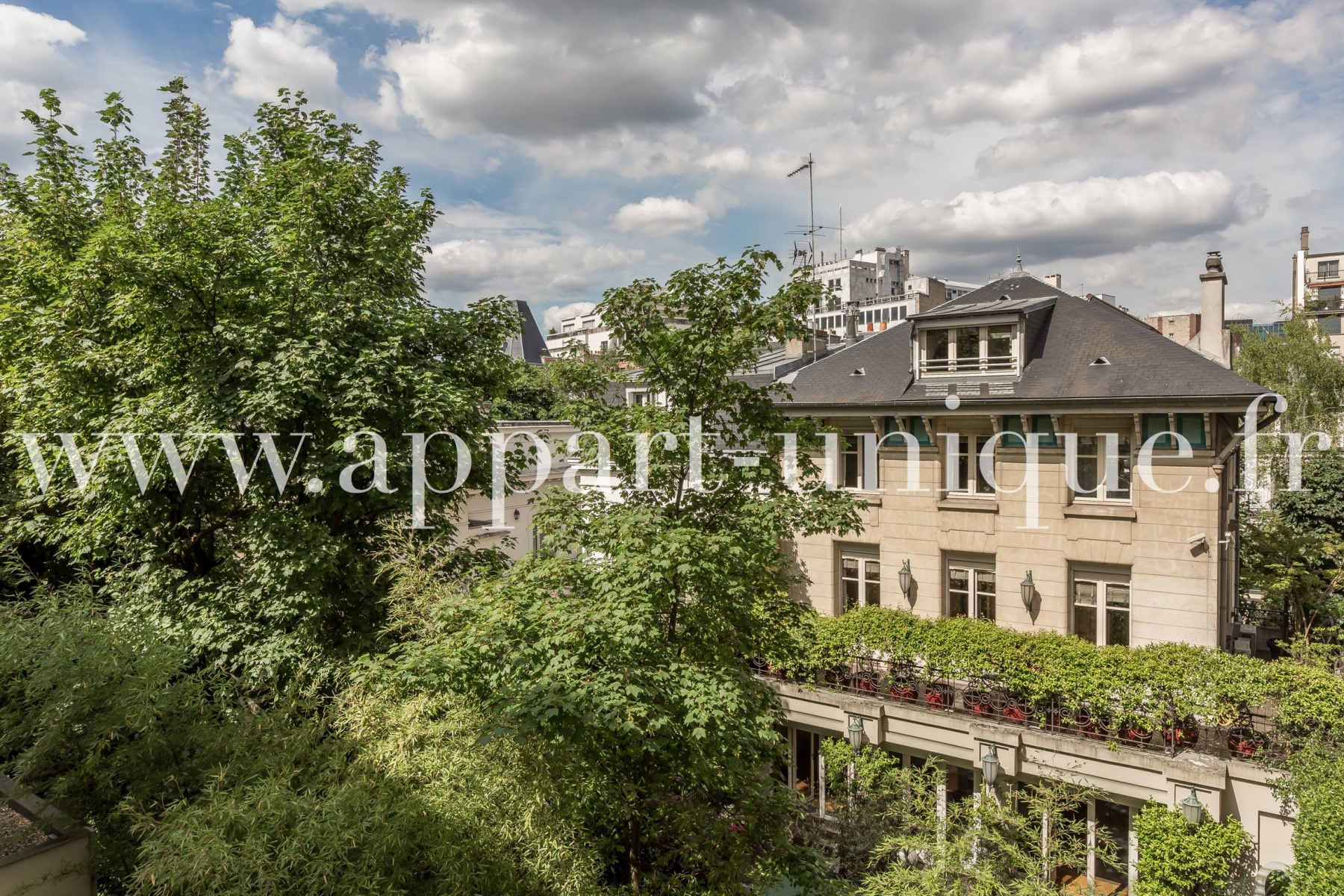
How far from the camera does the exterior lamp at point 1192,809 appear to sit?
9.98 m

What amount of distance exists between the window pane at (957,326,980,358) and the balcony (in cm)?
17

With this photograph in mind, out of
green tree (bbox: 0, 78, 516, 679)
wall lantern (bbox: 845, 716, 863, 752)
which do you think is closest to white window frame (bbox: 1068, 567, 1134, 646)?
wall lantern (bbox: 845, 716, 863, 752)

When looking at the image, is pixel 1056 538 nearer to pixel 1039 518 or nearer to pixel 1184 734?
pixel 1039 518

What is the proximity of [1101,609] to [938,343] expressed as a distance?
6004mm

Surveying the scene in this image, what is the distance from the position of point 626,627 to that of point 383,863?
2648 millimetres

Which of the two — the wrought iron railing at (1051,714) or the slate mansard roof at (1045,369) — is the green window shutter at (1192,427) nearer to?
the slate mansard roof at (1045,369)

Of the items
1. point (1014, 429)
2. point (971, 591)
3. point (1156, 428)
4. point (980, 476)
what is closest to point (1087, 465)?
point (1156, 428)

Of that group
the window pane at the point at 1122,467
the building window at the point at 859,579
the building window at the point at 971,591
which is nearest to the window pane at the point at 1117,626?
the building window at the point at 971,591

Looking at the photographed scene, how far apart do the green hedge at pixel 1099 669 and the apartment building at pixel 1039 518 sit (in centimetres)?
67

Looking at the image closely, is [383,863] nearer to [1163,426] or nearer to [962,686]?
[962,686]

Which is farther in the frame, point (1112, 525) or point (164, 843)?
point (1112, 525)

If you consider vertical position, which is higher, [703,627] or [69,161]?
[69,161]

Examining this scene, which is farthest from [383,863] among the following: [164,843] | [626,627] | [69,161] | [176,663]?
[69,161]

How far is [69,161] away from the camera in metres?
11.1
